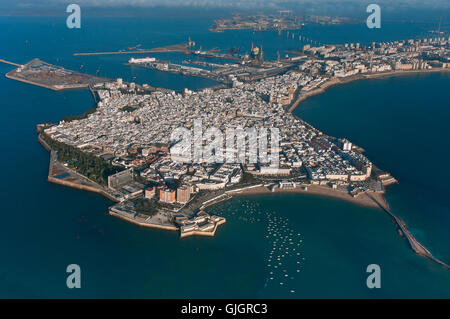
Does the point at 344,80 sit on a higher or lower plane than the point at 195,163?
higher

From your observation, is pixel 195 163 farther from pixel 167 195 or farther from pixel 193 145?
pixel 167 195

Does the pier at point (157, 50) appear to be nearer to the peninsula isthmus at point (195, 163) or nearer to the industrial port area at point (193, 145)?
the industrial port area at point (193, 145)

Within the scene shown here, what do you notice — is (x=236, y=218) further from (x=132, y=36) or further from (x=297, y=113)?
(x=132, y=36)

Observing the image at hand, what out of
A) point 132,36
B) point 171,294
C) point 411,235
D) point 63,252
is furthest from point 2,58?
point 411,235

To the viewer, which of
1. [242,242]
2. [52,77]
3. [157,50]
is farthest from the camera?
[157,50]

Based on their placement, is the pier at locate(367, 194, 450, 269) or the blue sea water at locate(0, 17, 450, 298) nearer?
the blue sea water at locate(0, 17, 450, 298)

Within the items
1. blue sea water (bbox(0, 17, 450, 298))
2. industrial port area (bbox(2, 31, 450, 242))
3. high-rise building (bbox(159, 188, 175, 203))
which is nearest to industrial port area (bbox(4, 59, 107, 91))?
industrial port area (bbox(2, 31, 450, 242))

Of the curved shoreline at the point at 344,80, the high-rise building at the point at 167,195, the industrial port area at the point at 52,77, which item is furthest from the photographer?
the industrial port area at the point at 52,77

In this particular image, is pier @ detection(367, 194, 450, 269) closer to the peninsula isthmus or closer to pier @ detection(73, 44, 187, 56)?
the peninsula isthmus

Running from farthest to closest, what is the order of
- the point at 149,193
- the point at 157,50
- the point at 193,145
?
the point at 157,50 → the point at 193,145 → the point at 149,193

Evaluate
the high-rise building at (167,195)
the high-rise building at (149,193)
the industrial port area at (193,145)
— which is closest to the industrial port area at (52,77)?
the industrial port area at (193,145)

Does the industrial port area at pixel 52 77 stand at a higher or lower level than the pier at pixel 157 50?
lower

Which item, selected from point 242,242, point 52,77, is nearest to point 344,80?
point 52,77
